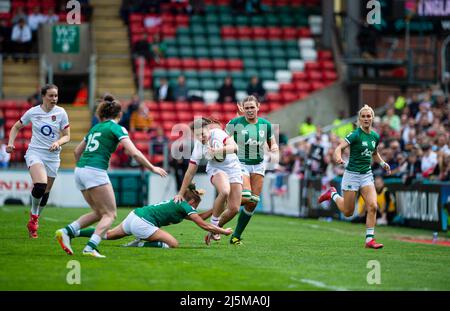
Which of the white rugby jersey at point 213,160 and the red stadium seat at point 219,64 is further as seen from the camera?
the red stadium seat at point 219,64

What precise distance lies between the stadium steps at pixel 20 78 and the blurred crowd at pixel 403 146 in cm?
910

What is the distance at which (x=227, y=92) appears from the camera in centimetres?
3519

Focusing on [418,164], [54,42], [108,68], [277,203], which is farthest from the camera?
[108,68]

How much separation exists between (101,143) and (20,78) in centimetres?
2310

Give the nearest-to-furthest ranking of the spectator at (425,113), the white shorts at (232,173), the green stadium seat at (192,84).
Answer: the white shorts at (232,173)
the spectator at (425,113)
the green stadium seat at (192,84)

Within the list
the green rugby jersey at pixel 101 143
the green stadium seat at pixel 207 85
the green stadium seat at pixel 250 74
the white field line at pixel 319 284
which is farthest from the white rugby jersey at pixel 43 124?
the green stadium seat at pixel 250 74

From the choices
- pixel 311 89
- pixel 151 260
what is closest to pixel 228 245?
pixel 151 260

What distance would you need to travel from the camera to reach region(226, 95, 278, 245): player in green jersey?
15812mm

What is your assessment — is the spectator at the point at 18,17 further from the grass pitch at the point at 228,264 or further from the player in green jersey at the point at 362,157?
the player in green jersey at the point at 362,157

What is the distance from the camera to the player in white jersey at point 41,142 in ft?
52.0

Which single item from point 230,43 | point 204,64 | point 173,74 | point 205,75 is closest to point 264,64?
point 230,43

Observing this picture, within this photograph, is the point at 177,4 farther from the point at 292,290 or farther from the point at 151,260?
the point at 292,290

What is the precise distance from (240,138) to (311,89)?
21.5 m

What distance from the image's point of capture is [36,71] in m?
35.4
